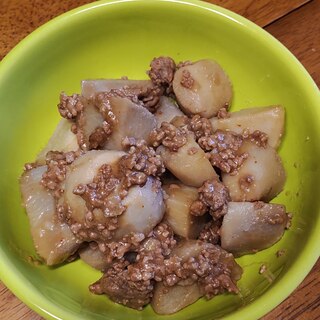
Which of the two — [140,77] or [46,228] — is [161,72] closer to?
[140,77]

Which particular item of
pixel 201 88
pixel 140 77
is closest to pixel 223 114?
pixel 201 88

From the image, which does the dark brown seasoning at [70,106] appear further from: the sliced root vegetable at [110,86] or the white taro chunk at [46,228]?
the white taro chunk at [46,228]

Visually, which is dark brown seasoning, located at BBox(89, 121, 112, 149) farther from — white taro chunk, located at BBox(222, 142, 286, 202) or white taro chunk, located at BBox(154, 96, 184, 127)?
white taro chunk, located at BBox(222, 142, 286, 202)

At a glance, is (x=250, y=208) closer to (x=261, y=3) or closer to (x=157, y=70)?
(x=157, y=70)

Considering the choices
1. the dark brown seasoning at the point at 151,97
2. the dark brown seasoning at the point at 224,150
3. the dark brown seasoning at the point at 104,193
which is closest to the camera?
the dark brown seasoning at the point at 104,193

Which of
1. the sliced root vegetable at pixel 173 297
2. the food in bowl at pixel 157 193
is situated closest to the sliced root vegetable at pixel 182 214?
the food in bowl at pixel 157 193

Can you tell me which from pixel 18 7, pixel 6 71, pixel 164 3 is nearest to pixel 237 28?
pixel 164 3
